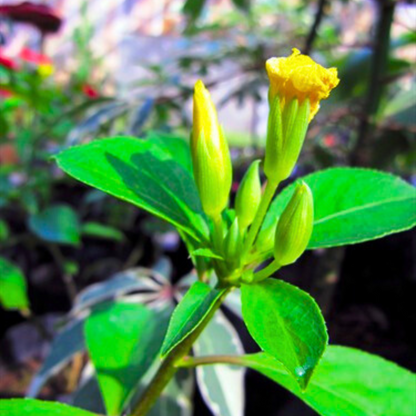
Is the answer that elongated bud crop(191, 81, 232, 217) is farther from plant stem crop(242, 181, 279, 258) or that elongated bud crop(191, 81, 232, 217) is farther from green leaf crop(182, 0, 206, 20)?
green leaf crop(182, 0, 206, 20)

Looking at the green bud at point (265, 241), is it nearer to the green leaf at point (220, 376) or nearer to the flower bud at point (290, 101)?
the flower bud at point (290, 101)

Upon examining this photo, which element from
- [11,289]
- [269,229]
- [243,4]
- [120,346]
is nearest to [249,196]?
[269,229]

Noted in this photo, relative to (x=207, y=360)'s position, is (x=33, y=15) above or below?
above

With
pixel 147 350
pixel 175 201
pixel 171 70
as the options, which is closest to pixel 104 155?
pixel 175 201

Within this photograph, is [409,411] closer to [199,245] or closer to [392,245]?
[199,245]

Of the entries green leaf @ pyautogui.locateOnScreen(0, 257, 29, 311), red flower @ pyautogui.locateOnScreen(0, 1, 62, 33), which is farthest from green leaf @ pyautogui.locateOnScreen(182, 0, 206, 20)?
green leaf @ pyautogui.locateOnScreen(0, 257, 29, 311)

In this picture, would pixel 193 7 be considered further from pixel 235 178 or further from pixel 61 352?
pixel 61 352

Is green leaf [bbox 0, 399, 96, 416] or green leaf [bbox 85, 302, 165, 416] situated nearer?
green leaf [bbox 0, 399, 96, 416]
